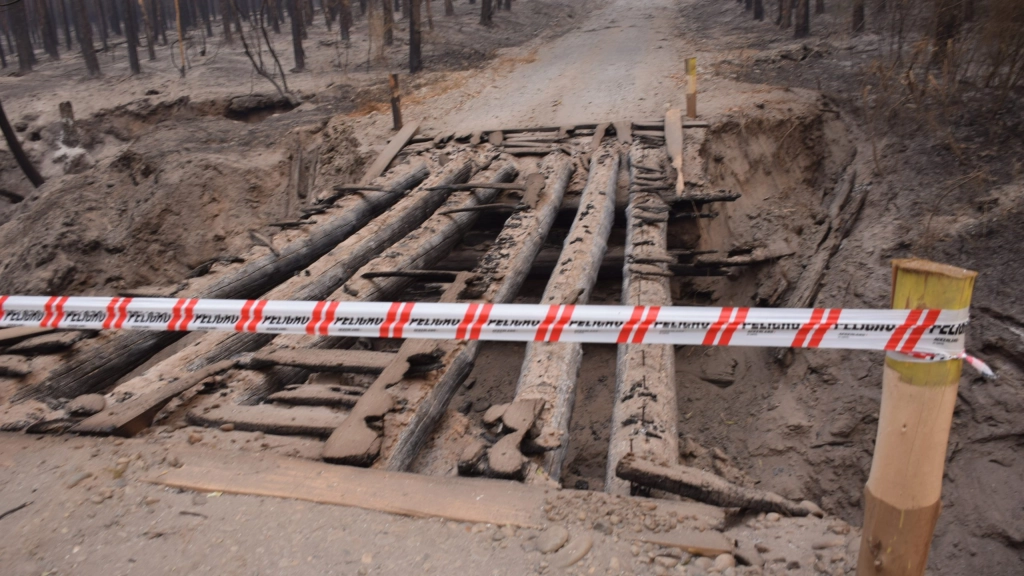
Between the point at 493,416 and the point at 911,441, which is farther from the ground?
the point at 911,441

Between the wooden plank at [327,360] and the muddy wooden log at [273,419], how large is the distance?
426mm

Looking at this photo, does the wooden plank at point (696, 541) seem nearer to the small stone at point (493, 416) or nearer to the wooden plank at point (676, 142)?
the small stone at point (493, 416)

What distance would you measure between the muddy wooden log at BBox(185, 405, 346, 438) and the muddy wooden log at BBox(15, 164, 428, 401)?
3.34 ft

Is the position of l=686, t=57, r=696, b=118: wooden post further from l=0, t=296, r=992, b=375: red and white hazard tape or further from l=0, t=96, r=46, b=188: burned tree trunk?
l=0, t=96, r=46, b=188: burned tree trunk

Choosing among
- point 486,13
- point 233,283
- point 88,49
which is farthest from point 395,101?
point 88,49

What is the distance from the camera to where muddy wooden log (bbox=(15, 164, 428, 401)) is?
12.4 ft

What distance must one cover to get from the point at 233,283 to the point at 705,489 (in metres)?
3.96

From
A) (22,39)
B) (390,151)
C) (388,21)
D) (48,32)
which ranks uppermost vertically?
(48,32)

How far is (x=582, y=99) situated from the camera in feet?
34.7

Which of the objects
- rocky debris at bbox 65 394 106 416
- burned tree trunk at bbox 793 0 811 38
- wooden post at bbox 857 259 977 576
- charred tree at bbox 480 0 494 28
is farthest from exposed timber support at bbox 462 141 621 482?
charred tree at bbox 480 0 494 28

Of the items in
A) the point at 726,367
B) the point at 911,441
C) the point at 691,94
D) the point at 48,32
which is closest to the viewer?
the point at 911,441

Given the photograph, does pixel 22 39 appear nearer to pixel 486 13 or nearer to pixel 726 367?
pixel 486 13

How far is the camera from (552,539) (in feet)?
7.60

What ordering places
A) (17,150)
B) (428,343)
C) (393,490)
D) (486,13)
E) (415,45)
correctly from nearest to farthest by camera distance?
(393,490) < (428,343) < (17,150) < (415,45) < (486,13)
